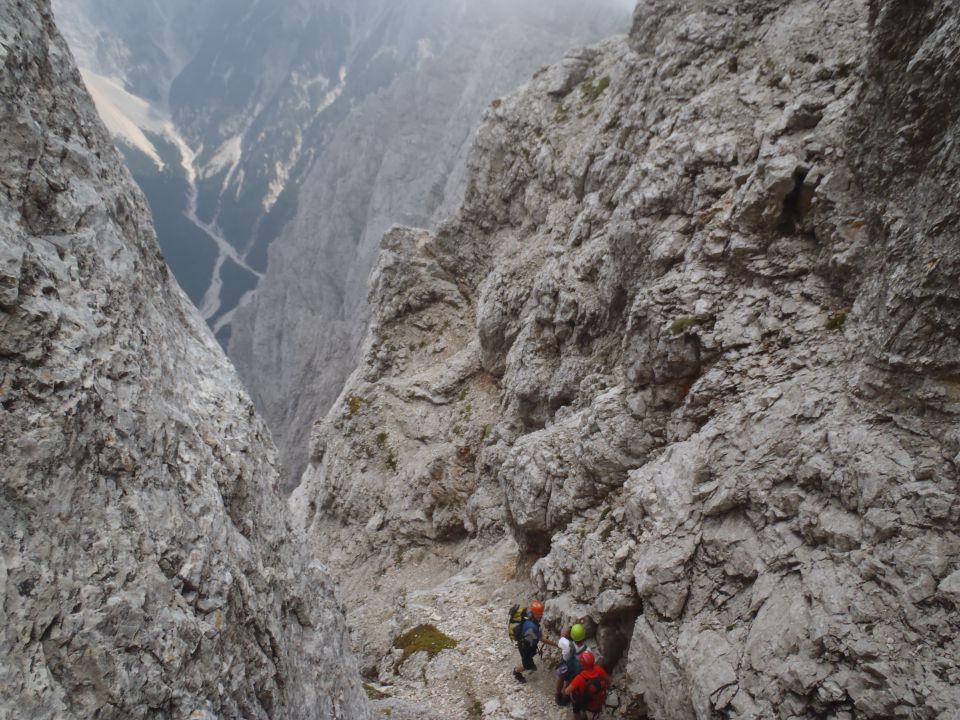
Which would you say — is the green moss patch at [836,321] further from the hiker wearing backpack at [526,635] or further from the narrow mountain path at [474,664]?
the narrow mountain path at [474,664]

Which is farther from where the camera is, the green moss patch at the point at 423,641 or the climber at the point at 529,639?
the green moss patch at the point at 423,641

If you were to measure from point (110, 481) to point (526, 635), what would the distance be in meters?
11.3

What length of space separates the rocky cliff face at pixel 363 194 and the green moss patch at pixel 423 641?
224 ft

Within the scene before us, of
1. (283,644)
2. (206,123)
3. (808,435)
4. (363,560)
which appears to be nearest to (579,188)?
(808,435)

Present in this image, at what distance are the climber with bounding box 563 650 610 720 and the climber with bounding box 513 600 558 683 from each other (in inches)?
68.4

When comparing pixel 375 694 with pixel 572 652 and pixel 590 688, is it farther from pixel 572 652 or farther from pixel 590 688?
pixel 590 688

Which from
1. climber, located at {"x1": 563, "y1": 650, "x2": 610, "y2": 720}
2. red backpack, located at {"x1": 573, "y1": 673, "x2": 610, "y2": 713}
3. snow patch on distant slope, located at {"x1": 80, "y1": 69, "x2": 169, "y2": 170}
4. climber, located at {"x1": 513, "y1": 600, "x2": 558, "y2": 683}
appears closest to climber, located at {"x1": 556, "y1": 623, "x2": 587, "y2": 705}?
climber, located at {"x1": 563, "y1": 650, "x2": 610, "y2": 720}

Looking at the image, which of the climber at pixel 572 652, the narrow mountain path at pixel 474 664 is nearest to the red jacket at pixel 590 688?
the climber at pixel 572 652

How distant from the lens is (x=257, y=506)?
10680 millimetres

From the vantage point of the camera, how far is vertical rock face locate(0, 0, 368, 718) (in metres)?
6.28

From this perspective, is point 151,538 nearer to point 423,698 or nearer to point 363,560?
point 423,698

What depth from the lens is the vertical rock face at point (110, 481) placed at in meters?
6.28

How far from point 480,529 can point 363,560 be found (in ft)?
24.9

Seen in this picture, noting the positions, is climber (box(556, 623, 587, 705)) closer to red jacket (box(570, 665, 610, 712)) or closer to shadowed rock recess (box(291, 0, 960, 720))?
red jacket (box(570, 665, 610, 712))
